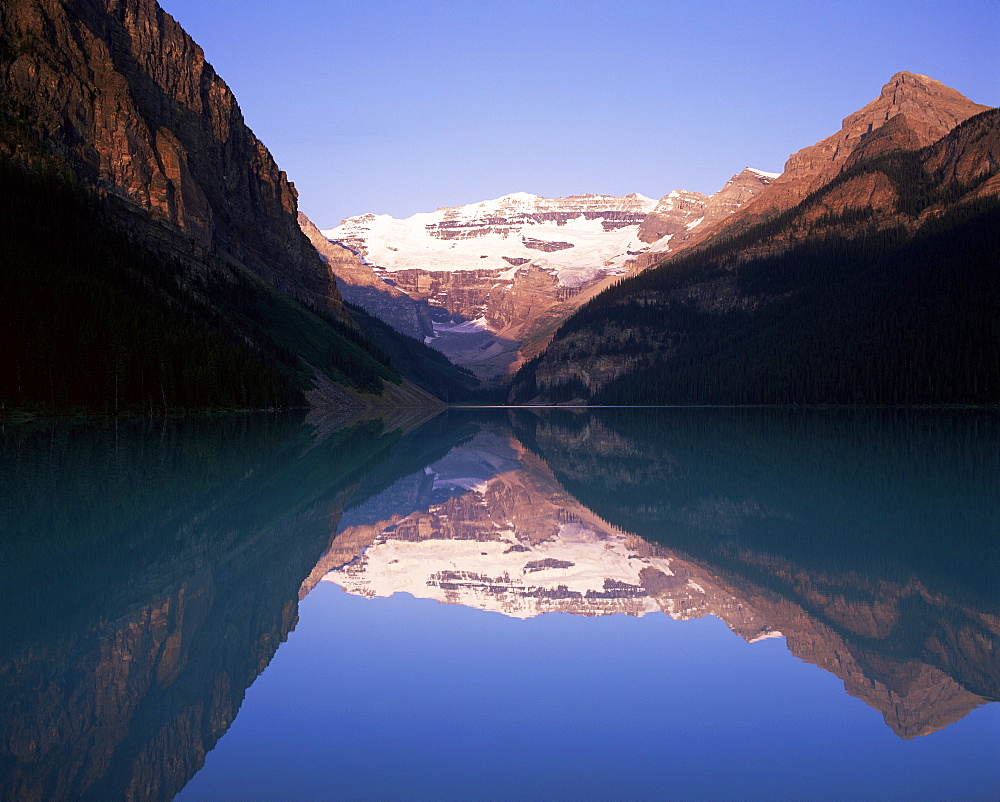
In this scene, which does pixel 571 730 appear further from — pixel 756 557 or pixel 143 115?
pixel 143 115

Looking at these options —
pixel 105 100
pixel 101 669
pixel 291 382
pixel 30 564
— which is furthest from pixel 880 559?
pixel 105 100

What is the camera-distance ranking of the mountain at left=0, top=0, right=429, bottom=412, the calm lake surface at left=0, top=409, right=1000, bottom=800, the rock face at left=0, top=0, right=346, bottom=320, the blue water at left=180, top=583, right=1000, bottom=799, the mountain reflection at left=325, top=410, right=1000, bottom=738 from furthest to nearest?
1. the rock face at left=0, top=0, right=346, bottom=320
2. the mountain at left=0, top=0, right=429, bottom=412
3. the mountain reflection at left=325, top=410, right=1000, bottom=738
4. the calm lake surface at left=0, top=409, right=1000, bottom=800
5. the blue water at left=180, top=583, right=1000, bottom=799

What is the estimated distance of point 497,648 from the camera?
11320 mm

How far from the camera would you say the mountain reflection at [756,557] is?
10.7m

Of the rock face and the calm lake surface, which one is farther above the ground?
the rock face

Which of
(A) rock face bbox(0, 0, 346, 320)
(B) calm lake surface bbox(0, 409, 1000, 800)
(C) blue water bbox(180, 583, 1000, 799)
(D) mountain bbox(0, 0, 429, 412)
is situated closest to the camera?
(C) blue water bbox(180, 583, 1000, 799)

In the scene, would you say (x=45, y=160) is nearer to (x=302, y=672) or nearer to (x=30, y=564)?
(x=30, y=564)

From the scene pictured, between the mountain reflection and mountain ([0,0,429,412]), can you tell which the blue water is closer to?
the mountain reflection

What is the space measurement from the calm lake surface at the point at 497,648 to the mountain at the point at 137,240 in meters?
56.9

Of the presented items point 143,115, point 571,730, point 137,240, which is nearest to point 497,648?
point 571,730

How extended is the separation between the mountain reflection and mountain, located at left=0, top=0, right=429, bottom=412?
53325 mm

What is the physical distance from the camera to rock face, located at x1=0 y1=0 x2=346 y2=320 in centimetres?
12381

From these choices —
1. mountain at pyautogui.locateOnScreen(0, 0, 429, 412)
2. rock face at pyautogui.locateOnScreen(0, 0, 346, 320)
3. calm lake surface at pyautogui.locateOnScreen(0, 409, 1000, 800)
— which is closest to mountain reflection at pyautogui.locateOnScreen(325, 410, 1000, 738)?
calm lake surface at pyautogui.locateOnScreen(0, 409, 1000, 800)

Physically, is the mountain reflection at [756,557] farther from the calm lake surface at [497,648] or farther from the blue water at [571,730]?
the blue water at [571,730]
